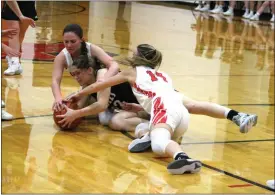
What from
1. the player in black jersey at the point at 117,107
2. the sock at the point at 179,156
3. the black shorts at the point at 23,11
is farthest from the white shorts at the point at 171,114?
the black shorts at the point at 23,11

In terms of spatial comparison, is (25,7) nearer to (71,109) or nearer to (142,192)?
(71,109)

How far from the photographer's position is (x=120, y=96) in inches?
177

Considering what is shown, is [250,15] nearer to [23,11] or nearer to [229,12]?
[229,12]

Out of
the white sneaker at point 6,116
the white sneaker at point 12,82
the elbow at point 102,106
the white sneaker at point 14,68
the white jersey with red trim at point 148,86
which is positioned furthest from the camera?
the white sneaker at point 14,68

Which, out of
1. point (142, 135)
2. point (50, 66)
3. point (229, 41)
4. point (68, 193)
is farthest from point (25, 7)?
point (229, 41)

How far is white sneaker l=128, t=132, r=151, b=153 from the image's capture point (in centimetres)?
396

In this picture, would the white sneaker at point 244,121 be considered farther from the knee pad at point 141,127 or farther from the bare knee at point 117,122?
the bare knee at point 117,122

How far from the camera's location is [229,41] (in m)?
9.34

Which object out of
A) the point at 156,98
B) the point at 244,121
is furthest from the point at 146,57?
the point at 244,121

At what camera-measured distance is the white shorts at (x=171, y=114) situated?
157 inches

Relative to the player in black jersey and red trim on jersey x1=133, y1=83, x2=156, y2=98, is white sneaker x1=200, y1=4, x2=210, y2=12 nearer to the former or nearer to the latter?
the player in black jersey

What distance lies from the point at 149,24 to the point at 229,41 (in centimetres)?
155

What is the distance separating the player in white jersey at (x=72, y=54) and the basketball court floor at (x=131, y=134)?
255 mm

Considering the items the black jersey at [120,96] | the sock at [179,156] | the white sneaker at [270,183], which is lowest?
the white sneaker at [270,183]
